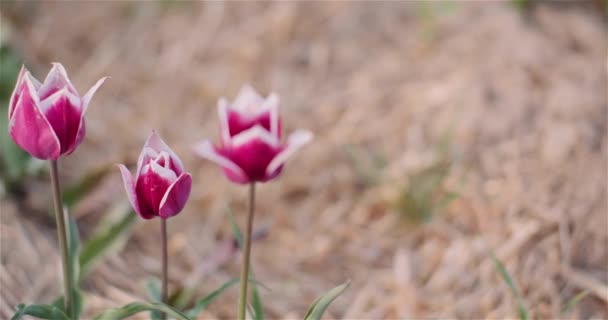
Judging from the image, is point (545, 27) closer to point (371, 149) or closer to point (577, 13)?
point (577, 13)

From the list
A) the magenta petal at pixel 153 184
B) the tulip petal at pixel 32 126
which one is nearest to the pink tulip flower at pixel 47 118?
the tulip petal at pixel 32 126

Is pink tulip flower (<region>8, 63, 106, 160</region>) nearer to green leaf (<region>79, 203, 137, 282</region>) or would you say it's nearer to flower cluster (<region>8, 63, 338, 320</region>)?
flower cluster (<region>8, 63, 338, 320</region>)

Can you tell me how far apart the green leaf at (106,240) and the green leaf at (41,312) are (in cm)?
39

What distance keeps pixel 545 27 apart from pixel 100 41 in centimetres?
130

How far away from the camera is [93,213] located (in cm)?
176

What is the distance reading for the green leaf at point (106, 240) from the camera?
1.49 meters

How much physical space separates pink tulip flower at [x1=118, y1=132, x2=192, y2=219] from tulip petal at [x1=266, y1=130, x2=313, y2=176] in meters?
0.10

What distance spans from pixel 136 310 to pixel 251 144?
0.94 ft

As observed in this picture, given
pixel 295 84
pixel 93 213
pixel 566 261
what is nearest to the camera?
pixel 566 261

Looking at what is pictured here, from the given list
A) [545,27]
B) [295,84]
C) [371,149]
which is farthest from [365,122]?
[545,27]

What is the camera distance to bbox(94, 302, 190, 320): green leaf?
3.32 ft

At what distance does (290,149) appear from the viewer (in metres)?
0.92

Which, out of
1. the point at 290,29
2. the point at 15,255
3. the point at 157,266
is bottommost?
the point at 157,266

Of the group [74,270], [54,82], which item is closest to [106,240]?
[74,270]
